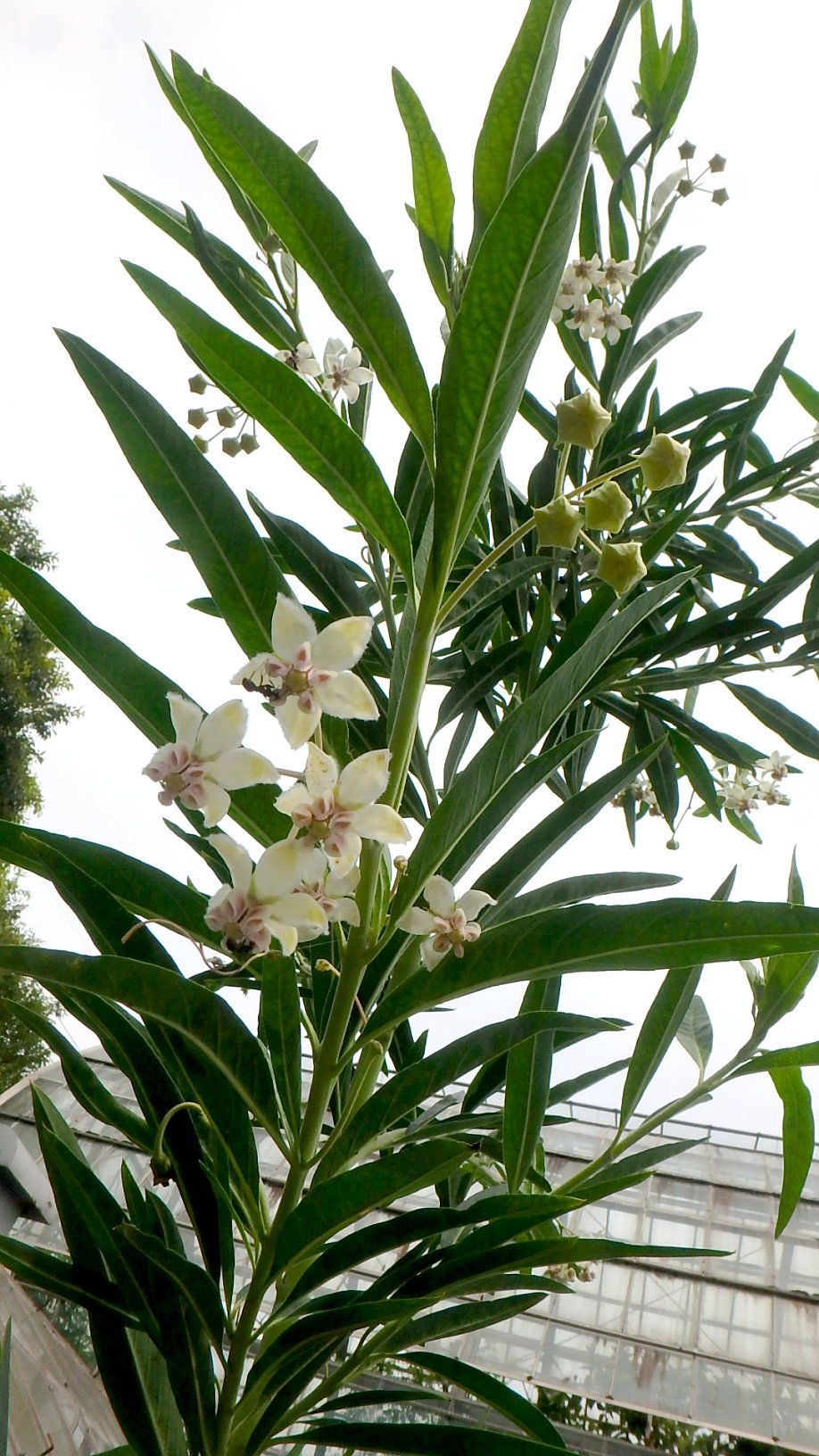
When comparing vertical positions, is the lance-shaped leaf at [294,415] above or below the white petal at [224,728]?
above

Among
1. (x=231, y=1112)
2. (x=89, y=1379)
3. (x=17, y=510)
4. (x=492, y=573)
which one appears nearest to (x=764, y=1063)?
(x=231, y=1112)

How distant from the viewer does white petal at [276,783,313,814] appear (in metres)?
0.46

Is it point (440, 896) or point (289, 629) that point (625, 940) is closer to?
point (440, 896)

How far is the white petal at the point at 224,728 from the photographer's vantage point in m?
0.48

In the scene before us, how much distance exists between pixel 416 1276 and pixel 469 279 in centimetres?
59

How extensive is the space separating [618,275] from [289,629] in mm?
1081

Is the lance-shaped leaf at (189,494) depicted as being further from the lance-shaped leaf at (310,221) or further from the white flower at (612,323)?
the white flower at (612,323)

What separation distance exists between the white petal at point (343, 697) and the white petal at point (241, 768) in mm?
44

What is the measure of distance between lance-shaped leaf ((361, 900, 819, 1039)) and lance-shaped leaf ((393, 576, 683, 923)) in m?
0.06

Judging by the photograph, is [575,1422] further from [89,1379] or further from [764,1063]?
[764,1063]

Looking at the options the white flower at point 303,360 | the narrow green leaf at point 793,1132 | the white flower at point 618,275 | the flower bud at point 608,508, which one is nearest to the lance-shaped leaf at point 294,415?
the flower bud at point 608,508

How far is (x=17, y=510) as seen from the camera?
10.7 meters

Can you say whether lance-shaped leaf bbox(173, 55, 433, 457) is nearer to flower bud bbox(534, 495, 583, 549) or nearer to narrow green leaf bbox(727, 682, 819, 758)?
flower bud bbox(534, 495, 583, 549)

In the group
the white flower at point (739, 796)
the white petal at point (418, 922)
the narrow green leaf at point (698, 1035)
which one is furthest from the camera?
the white flower at point (739, 796)
